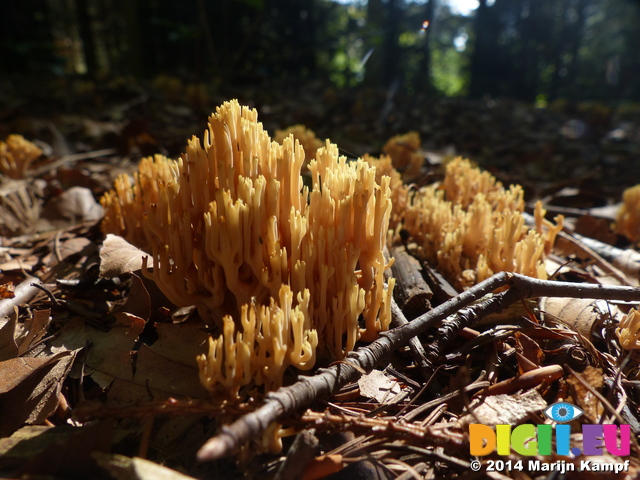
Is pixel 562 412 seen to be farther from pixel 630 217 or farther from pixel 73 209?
pixel 73 209

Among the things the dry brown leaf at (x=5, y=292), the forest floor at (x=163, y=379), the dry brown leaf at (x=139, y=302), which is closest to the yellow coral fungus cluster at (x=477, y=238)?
the forest floor at (x=163, y=379)

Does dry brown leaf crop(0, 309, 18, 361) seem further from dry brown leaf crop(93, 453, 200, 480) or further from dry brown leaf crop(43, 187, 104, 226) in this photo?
dry brown leaf crop(43, 187, 104, 226)

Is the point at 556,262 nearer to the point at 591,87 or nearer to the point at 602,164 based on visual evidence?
the point at 602,164

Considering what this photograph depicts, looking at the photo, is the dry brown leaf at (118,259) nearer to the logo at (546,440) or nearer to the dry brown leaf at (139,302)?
the dry brown leaf at (139,302)

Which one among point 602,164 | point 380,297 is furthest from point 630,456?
point 602,164

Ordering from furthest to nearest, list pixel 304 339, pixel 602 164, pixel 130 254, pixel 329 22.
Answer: pixel 329 22, pixel 602 164, pixel 130 254, pixel 304 339

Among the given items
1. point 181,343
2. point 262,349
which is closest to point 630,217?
point 262,349

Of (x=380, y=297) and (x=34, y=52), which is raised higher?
(x=34, y=52)
